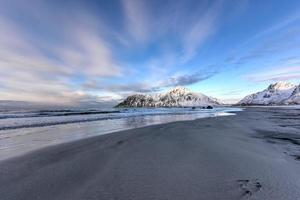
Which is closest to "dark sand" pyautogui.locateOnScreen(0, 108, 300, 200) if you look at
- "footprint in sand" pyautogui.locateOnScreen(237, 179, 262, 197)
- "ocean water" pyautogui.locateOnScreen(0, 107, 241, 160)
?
"footprint in sand" pyautogui.locateOnScreen(237, 179, 262, 197)

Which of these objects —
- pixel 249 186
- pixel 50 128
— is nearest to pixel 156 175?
pixel 249 186

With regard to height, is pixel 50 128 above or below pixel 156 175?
above

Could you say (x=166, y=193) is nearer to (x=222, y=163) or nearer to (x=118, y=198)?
(x=118, y=198)

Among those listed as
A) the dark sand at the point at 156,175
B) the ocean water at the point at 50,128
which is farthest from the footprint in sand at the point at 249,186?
the ocean water at the point at 50,128

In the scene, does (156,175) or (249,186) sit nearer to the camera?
(249,186)

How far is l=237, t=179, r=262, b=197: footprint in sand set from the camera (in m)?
3.47

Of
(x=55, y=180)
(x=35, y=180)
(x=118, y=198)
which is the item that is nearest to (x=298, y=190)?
(x=118, y=198)

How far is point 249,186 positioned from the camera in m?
3.73

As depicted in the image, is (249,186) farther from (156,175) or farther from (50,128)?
(50,128)

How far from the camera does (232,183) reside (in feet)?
12.8

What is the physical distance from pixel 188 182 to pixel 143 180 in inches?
34.8

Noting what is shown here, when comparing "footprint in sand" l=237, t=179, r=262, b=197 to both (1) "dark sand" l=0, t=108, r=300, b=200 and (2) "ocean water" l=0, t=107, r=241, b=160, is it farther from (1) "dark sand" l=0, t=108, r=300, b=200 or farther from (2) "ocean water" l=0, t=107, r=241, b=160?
(2) "ocean water" l=0, t=107, r=241, b=160

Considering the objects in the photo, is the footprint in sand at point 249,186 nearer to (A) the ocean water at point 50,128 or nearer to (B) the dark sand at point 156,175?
(B) the dark sand at point 156,175

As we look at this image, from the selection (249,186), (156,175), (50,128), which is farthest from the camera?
(50,128)
